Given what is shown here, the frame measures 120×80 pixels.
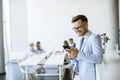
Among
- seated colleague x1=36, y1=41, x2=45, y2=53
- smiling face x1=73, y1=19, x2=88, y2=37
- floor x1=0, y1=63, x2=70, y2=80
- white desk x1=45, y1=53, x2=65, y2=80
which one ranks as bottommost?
floor x1=0, y1=63, x2=70, y2=80

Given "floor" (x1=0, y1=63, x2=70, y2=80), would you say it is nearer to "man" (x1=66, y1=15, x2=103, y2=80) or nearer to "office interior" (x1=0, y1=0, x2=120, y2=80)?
"office interior" (x1=0, y1=0, x2=120, y2=80)

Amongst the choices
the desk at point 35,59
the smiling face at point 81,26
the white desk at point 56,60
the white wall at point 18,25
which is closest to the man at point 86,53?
the smiling face at point 81,26

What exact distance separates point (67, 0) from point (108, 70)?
4.57 feet

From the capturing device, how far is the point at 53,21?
3.25 meters

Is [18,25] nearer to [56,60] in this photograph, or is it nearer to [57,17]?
[57,17]

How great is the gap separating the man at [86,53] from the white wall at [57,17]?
82 centimetres

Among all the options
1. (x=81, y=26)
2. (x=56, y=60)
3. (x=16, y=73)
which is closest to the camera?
(x=81, y=26)

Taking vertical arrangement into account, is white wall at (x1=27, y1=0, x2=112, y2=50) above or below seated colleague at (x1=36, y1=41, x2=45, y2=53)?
above

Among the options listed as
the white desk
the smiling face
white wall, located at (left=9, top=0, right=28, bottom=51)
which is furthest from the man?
white wall, located at (left=9, top=0, right=28, bottom=51)

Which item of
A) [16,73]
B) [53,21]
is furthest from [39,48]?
[16,73]

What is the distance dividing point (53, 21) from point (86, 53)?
1.23 metres

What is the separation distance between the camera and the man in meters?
2.12

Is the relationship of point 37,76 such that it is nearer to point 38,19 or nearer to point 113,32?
point 38,19

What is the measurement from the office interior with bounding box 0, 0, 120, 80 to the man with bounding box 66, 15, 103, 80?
79 centimetres
